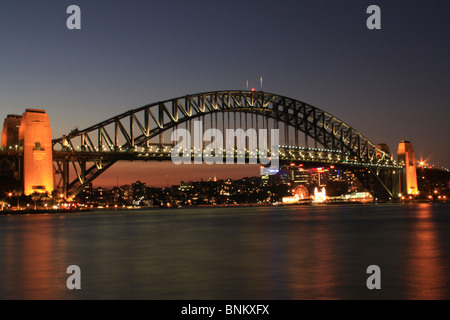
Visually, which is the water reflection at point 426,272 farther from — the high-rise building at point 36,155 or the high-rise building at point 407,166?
the high-rise building at point 407,166

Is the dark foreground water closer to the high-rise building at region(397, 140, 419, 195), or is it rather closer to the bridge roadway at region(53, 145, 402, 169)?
the bridge roadway at region(53, 145, 402, 169)

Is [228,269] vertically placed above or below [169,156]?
below

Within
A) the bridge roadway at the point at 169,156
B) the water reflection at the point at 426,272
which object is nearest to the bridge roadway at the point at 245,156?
the bridge roadway at the point at 169,156

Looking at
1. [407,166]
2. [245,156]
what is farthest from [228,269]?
[407,166]

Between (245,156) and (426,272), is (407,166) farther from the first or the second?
(426,272)

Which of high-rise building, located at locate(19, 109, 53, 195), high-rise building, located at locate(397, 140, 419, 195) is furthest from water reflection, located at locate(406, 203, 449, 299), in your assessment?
high-rise building, located at locate(397, 140, 419, 195)
